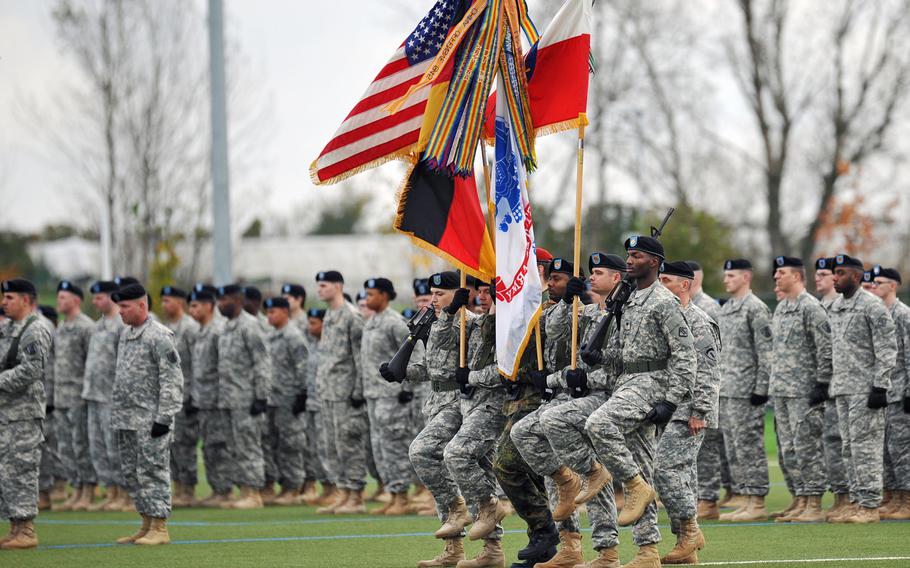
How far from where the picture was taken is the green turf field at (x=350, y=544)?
35.7 feet

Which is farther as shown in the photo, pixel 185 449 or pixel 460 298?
pixel 185 449

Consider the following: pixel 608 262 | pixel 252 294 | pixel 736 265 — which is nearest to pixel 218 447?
pixel 252 294

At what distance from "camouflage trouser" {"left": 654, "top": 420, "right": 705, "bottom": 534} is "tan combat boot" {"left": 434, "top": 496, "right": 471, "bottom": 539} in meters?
1.50

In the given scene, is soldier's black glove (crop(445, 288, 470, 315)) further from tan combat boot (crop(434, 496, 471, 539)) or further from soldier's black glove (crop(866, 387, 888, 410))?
soldier's black glove (crop(866, 387, 888, 410))

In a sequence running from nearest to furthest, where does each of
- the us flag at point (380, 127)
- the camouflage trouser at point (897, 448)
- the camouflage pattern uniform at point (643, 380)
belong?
the camouflage pattern uniform at point (643, 380) < the us flag at point (380, 127) < the camouflage trouser at point (897, 448)

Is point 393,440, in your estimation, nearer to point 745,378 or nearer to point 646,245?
point 745,378

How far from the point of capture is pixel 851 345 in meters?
13.4

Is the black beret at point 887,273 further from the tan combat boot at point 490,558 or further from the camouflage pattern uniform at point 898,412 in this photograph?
the tan combat boot at point 490,558

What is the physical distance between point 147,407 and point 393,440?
10.6 feet

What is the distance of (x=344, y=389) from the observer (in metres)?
16.1

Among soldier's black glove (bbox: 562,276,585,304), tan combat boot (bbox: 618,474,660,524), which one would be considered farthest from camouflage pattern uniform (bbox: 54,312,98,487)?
tan combat boot (bbox: 618,474,660,524)

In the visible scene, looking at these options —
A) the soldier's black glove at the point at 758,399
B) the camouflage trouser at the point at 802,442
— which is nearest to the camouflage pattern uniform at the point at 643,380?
the camouflage trouser at the point at 802,442

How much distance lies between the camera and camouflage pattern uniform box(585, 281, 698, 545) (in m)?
9.55

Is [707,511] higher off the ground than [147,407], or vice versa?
[147,407]
